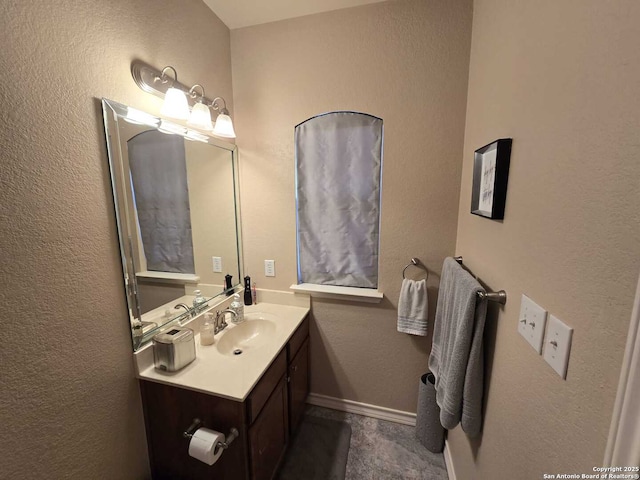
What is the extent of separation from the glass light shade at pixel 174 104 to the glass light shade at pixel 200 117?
0.09 m

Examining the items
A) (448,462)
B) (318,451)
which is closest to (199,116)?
(318,451)

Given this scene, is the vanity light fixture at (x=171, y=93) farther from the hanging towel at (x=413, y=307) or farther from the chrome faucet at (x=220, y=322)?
the hanging towel at (x=413, y=307)

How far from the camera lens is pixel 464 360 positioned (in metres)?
0.97

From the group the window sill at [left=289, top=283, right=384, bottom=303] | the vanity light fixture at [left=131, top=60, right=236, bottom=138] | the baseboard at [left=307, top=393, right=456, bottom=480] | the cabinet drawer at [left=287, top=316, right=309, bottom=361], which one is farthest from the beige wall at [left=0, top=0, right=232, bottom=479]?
the baseboard at [left=307, top=393, right=456, bottom=480]

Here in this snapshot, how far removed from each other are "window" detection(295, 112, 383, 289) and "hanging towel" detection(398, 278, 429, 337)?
22cm

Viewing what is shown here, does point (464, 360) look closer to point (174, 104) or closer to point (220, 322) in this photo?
point (220, 322)

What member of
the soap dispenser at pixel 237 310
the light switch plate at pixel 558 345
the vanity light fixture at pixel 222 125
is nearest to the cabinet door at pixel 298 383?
the soap dispenser at pixel 237 310

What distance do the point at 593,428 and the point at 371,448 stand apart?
4.96 ft

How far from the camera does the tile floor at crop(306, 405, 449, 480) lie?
148 cm

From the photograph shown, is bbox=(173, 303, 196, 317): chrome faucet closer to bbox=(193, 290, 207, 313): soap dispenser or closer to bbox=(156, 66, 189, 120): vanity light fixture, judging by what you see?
bbox=(193, 290, 207, 313): soap dispenser

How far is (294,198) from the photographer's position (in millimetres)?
1764

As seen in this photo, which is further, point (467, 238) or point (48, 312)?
point (467, 238)

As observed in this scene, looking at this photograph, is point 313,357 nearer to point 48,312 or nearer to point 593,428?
point 48,312

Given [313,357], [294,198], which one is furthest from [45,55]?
[313,357]
